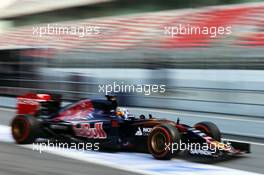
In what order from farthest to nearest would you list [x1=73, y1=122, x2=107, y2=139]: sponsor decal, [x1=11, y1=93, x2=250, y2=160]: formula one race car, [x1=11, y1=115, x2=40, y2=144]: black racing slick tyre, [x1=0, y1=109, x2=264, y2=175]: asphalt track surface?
[x1=11, y1=115, x2=40, y2=144]: black racing slick tyre, [x1=73, y1=122, x2=107, y2=139]: sponsor decal, [x1=11, y1=93, x2=250, y2=160]: formula one race car, [x1=0, y1=109, x2=264, y2=175]: asphalt track surface

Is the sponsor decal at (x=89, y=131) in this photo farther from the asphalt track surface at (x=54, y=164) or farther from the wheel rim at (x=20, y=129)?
the wheel rim at (x=20, y=129)

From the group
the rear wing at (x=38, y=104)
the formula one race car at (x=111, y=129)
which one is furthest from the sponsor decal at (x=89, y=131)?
the rear wing at (x=38, y=104)

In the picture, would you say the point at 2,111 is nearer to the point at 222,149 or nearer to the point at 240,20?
the point at 240,20

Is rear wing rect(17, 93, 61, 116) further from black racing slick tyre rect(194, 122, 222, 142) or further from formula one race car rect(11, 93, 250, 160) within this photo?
black racing slick tyre rect(194, 122, 222, 142)

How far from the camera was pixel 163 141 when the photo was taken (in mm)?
7688

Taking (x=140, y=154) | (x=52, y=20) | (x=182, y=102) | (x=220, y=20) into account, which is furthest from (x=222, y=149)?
(x=52, y=20)

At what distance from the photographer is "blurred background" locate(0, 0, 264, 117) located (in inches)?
A: 505

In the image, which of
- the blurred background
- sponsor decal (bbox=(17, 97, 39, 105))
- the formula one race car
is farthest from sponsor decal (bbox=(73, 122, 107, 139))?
the blurred background

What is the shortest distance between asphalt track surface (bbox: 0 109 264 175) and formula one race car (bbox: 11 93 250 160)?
239 millimetres

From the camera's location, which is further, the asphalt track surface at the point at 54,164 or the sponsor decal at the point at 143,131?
the sponsor decal at the point at 143,131

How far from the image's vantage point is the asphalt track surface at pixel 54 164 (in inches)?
276

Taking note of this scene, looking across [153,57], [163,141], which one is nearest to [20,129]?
[163,141]

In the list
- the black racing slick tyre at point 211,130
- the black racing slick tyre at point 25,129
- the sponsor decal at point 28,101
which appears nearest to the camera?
the black racing slick tyre at point 211,130

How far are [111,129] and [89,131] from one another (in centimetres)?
42
